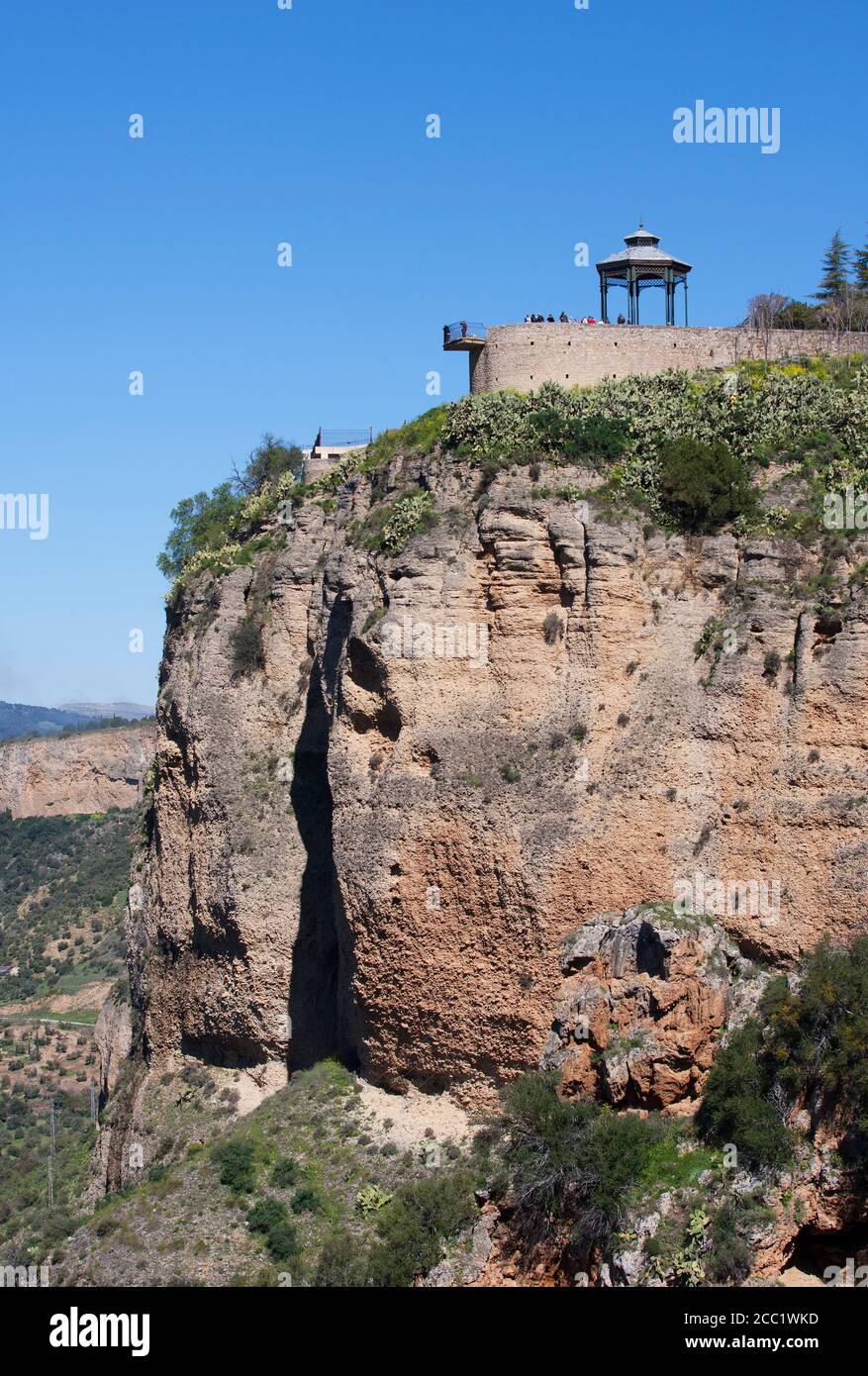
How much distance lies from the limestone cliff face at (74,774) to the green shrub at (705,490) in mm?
67430

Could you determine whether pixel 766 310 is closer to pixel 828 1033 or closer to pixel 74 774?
pixel 828 1033

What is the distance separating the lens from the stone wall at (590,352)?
3709 centimetres

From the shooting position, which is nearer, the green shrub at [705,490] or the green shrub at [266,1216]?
the green shrub at [266,1216]

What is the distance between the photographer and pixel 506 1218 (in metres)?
31.3

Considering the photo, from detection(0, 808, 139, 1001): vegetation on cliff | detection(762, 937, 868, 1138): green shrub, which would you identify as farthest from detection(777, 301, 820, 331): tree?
detection(0, 808, 139, 1001): vegetation on cliff

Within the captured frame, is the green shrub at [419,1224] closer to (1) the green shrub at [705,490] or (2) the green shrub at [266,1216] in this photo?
(2) the green shrub at [266,1216]

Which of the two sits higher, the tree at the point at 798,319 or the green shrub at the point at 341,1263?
the tree at the point at 798,319

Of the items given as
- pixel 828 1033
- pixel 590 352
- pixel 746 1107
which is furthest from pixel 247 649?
pixel 828 1033

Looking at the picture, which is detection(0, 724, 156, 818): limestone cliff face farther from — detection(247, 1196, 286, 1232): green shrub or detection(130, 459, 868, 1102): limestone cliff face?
detection(247, 1196, 286, 1232): green shrub

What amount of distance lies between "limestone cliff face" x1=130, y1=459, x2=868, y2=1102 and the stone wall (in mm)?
3141

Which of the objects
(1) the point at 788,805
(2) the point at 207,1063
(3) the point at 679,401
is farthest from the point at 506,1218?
(3) the point at 679,401

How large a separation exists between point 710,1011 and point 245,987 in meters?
11.2

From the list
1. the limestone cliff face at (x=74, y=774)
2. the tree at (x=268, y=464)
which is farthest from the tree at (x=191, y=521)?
the limestone cliff face at (x=74, y=774)
